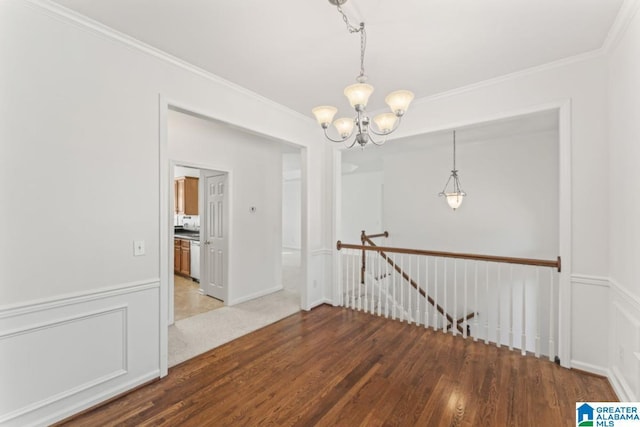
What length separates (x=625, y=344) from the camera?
2092 mm

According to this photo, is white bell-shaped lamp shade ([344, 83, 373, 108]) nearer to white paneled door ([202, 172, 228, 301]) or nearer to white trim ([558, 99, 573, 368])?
white trim ([558, 99, 573, 368])

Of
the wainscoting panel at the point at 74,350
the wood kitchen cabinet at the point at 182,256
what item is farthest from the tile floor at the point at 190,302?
the wainscoting panel at the point at 74,350

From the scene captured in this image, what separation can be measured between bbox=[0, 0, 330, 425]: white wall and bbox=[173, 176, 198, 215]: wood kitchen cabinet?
3949 mm

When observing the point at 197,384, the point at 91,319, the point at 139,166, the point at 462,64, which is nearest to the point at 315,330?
the point at 197,384

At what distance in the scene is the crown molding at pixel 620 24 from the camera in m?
1.82

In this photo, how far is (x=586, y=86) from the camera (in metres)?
2.51

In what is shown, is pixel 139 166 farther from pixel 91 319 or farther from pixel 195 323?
pixel 195 323

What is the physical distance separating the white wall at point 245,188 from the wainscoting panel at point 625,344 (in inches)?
167

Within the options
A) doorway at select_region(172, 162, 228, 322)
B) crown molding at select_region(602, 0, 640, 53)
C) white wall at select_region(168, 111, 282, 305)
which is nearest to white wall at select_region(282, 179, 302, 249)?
doorway at select_region(172, 162, 228, 322)

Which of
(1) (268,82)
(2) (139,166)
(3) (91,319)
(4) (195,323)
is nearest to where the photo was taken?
(3) (91,319)

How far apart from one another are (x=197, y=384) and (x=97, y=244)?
139 centimetres

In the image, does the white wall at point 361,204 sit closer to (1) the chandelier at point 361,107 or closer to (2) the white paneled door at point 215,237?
(2) the white paneled door at point 215,237

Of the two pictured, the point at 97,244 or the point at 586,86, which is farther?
the point at 586,86

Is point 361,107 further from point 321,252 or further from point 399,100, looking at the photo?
point 321,252
